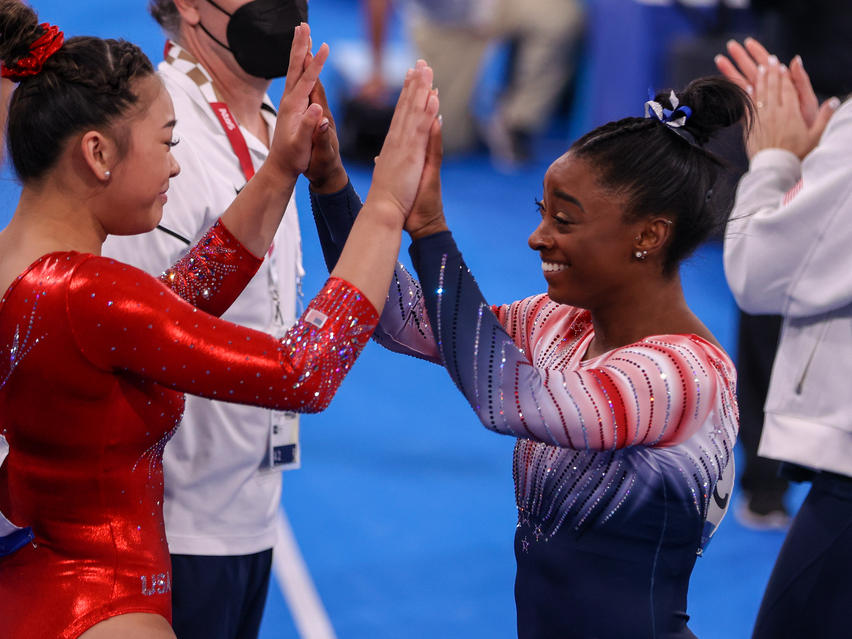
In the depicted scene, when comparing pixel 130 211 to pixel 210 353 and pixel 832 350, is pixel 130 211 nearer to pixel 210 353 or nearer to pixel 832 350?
pixel 210 353

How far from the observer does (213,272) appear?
6.62ft

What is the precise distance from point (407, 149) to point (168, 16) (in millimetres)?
1109

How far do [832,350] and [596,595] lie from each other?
0.91 meters

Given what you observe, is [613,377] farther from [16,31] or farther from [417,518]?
[417,518]

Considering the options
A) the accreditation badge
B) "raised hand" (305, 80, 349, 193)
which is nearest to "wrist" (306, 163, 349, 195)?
"raised hand" (305, 80, 349, 193)

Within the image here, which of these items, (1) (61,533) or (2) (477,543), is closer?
(1) (61,533)

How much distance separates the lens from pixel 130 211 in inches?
69.8

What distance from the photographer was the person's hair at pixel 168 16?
2.51 m

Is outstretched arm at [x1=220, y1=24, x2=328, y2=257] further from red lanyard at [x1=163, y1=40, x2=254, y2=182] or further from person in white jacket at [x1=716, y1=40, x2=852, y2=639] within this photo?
person in white jacket at [x1=716, y1=40, x2=852, y2=639]

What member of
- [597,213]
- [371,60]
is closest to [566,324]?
[597,213]

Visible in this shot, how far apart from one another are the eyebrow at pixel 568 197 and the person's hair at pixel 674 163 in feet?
0.17

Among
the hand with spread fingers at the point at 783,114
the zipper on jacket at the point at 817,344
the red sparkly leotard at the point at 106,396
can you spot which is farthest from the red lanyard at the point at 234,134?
the zipper on jacket at the point at 817,344

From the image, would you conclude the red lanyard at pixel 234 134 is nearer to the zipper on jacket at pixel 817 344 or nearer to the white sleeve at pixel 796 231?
the white sleeve at pixel 796 231

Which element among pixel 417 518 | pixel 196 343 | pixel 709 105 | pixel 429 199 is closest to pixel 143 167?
pixel 196 343
